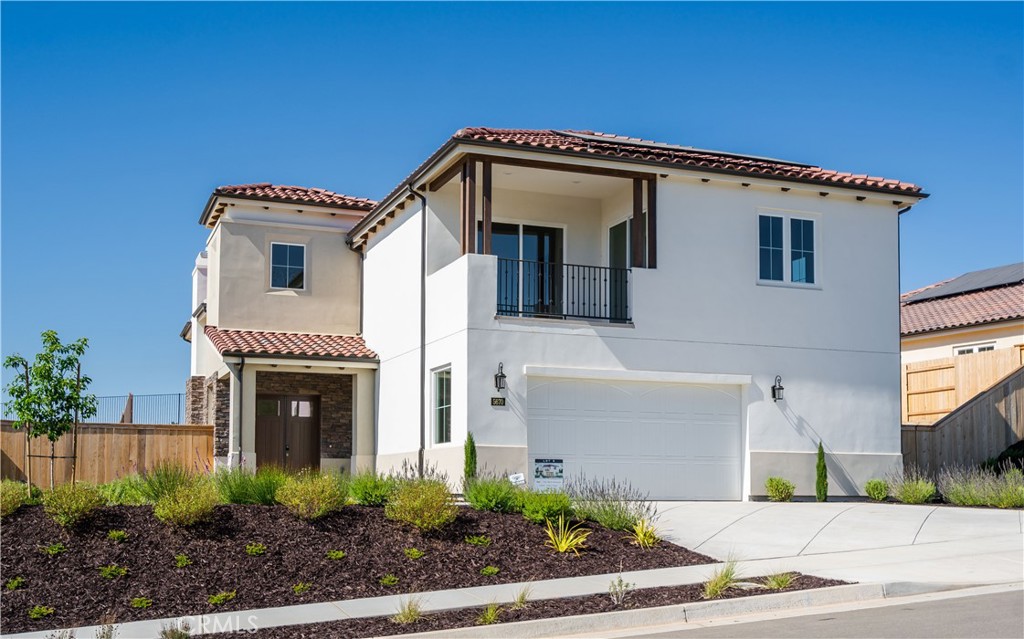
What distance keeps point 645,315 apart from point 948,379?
1139 cm

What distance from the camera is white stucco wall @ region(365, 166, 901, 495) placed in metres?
18.9

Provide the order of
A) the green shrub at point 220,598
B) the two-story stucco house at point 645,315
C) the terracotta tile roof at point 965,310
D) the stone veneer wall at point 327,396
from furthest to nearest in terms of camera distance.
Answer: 1. the terracotta tile roof at point 965,310
2. the stone veneer wall at point 327,396
3. the two-story stucco house at point 645,315
4. the green shrub at point 220,598

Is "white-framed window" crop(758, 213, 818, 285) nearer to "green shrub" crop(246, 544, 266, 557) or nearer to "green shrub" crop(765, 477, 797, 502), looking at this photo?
"green shrub" crop(765, 477, 797, 502)

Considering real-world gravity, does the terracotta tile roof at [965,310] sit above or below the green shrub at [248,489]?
above

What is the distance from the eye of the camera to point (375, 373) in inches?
956

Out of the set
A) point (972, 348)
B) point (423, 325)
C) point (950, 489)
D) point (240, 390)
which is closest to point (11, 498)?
point (423, 325)

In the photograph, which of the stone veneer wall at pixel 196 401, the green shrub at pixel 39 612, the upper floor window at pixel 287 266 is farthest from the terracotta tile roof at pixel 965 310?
the green shrub at pixel 39 612

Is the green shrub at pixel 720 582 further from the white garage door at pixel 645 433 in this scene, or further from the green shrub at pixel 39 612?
the white garage door at pixel 645 433

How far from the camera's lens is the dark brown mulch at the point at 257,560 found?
451 inches

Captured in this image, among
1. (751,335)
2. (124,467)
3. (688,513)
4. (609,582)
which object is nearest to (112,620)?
(609,582)

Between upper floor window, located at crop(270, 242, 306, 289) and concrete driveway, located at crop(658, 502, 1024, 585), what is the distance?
443 inches

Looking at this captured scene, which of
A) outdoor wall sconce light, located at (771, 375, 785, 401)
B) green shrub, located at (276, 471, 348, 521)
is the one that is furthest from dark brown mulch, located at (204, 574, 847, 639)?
outdoor wall sconce light, located at (771, 375, 785, 401)

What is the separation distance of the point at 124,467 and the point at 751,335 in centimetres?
1418

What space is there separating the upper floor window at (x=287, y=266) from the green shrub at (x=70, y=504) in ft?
41.2
